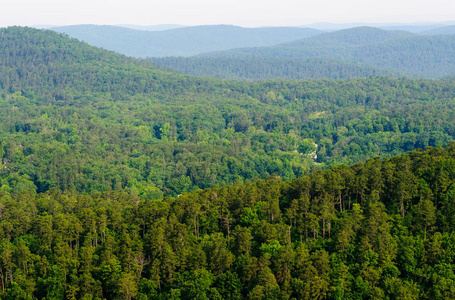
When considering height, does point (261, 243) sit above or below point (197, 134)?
above

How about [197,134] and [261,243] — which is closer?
[261,243]

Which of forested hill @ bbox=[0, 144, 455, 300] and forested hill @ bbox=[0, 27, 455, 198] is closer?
forested hill @ bbox=[0, 144, 455, 300]

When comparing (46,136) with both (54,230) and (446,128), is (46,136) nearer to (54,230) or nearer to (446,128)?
(54,230)

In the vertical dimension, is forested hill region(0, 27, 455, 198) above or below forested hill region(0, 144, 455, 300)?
below

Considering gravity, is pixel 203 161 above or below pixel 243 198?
below

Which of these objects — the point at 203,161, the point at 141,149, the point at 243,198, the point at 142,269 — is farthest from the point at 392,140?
the point at 142,269
